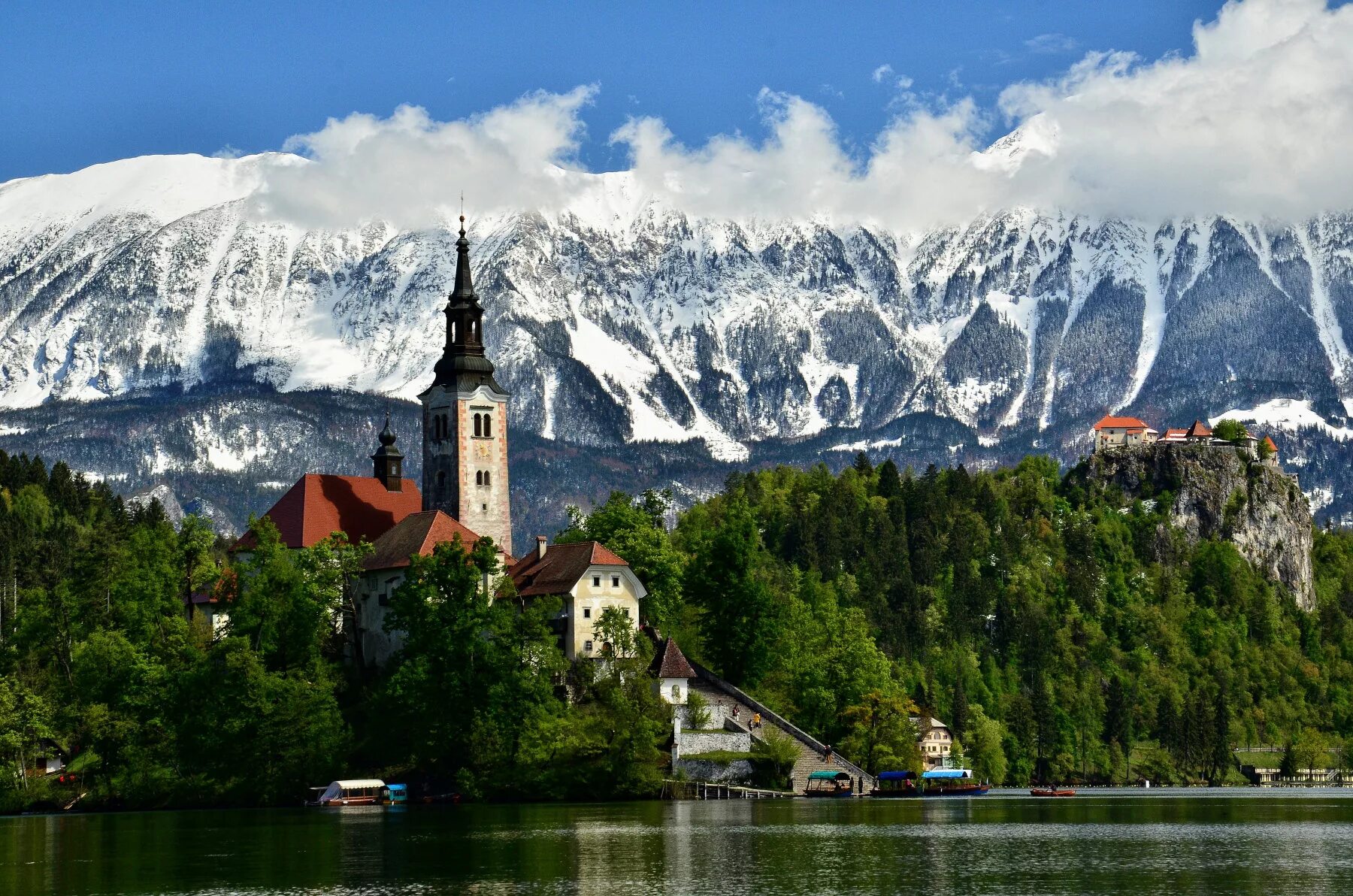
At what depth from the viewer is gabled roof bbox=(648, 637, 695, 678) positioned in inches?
5753

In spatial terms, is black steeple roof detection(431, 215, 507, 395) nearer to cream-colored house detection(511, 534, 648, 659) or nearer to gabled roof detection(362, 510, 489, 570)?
gabled roof detection(362, 510, 489, 570)

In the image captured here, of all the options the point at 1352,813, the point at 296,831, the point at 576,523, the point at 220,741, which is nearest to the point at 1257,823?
the point at 1352,813

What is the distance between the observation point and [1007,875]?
8531 centimetres

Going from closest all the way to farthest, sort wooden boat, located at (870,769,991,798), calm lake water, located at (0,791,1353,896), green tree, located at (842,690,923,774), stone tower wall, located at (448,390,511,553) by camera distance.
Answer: calm lake water, located at (0,791,1353,896) → wooden boat, located at (870,769,991,798) → green tree, located at (842,690,923,774) → stone tower wall, located at (448,390,511,553)

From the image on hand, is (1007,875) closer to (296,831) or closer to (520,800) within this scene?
(296,831)

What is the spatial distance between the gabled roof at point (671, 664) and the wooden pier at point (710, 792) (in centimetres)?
796

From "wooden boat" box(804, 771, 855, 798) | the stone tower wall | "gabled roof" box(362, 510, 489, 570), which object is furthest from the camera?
the stone tower wall

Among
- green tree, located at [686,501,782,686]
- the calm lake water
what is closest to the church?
green tree, located at [686,501,782,686]

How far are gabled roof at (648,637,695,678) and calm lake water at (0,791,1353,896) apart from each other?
14701 millimetres

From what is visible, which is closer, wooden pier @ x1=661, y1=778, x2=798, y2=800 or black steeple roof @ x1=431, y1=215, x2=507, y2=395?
wooden pier @ x1=661, y1=778, x2=798, y2=800

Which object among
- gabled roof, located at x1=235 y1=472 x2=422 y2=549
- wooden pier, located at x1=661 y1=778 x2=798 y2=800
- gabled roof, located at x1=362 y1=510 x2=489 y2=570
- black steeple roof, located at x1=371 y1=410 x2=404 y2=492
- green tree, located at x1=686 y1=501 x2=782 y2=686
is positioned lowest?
wooden pier, located at x1=661 y1=778 x2=798 y2=800

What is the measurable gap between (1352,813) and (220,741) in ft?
214

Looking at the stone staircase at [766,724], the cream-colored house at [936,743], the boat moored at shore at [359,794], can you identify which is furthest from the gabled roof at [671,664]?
the cream-colored house at [936,743]

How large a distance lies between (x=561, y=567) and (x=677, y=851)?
5683 cm
